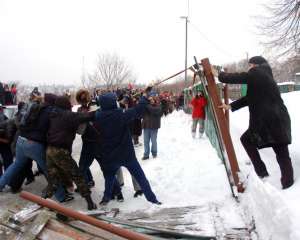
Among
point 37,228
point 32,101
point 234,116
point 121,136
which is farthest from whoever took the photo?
point 234,116

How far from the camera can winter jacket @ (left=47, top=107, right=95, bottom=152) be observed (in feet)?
18.6

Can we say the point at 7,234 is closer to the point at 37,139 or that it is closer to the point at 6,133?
the point at 37,139

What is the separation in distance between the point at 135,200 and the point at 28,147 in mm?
1885

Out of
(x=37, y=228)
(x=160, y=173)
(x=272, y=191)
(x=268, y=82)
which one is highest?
(x=268, y=82)

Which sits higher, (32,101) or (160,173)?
(32,101)

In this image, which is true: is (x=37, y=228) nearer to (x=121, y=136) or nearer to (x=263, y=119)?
(x=121, y=136)

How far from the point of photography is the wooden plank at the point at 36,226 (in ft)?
13.0

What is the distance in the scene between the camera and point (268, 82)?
4895 mm

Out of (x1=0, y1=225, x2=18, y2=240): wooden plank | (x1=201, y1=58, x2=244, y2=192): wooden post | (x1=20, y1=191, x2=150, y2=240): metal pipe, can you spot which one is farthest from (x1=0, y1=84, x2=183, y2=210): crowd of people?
(x1=20, y1=191, x2=150, y2=240): metal pipe

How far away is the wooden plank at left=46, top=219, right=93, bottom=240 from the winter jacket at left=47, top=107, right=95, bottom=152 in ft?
5.77

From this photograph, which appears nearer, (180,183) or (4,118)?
(180,183)

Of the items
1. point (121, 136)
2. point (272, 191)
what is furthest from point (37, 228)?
point (272, 191)

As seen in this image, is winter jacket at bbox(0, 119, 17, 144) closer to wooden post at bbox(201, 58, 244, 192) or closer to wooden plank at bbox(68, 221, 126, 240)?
wooden plank at bbox(68, 221, 126, 240)

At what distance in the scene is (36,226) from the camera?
160 inches
